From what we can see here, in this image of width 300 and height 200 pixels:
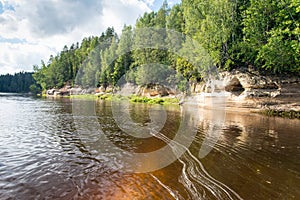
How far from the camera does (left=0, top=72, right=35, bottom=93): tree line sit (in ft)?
544

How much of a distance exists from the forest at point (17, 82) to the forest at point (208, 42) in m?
82.0

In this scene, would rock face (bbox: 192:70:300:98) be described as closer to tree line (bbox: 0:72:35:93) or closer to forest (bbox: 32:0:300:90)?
forest (bbox: 32:0:300:90)

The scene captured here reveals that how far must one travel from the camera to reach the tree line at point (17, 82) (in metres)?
166

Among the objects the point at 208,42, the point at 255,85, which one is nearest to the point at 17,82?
the point at 208,42

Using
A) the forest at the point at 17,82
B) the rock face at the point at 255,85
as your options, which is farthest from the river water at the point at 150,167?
the forest at the point at 17,82

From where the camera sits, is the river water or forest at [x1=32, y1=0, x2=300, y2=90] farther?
forest at [x1=32, y1=0, x2=300, y2=90]

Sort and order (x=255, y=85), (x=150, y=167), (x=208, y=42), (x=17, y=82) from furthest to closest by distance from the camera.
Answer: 1. (x=17, y=82)
2. (x=208, y=42)
3. (x=255, y=85)
4. (x=150, y=167)

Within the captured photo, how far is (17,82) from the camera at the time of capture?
173 metres

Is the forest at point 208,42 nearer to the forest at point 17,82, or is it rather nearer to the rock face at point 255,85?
the rock face at point 255,85

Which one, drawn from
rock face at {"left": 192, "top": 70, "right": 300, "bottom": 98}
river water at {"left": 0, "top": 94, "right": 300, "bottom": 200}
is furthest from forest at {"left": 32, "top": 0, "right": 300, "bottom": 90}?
river water at {"left": 0, "top": 94, "right": 300, "bottom": 200}

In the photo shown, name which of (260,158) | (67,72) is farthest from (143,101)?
(67,72)

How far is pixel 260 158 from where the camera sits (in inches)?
344

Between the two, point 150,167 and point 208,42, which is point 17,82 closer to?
point 208,42

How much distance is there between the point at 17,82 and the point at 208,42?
189406 mm
